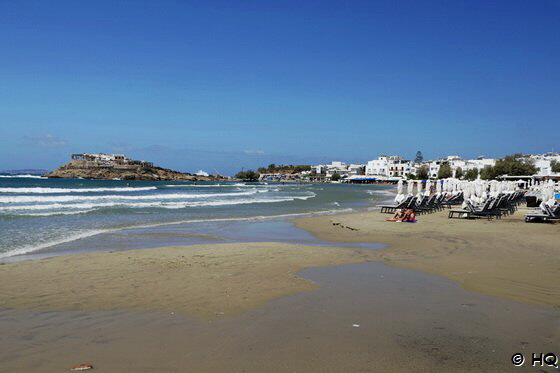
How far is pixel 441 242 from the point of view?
12.6m

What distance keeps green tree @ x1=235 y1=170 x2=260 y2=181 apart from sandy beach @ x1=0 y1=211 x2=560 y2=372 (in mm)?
168070

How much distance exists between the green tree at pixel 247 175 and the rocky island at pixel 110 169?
22262 millimetres

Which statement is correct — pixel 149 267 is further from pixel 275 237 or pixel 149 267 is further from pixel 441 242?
pixel 441 242

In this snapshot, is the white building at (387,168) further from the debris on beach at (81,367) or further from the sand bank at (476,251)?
the debris on beach at (81,367)

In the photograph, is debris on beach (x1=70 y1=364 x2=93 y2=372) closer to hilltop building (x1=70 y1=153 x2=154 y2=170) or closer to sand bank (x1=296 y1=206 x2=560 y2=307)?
sand bank (x1=296 y1=206 x2=560 y2=307)

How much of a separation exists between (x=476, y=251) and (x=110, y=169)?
150602 millimetres

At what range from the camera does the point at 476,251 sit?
10945mm

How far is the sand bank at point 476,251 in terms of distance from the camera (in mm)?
7285

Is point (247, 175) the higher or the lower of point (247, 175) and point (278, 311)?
the higher

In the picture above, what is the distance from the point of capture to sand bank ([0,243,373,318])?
244 inches

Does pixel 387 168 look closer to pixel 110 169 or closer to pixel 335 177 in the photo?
pixel 335 177

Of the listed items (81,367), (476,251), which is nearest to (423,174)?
(476,251)

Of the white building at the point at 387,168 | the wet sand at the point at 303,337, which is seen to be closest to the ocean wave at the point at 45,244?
the wet sand at the point at 303,337

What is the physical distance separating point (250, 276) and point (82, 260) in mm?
3795
